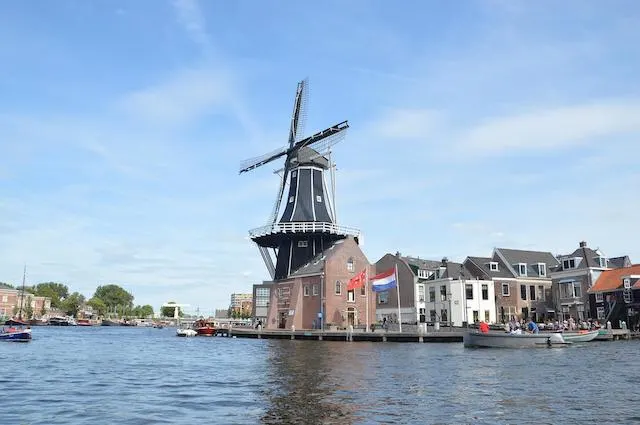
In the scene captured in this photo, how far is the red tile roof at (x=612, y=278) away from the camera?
6756cm

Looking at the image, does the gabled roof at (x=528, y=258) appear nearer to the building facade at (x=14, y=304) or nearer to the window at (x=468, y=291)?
the window at (x=468, y=291)

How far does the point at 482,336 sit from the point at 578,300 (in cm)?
3255

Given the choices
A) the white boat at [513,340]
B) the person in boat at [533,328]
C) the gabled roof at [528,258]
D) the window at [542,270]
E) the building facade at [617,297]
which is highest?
the gabled roof at [528,258]

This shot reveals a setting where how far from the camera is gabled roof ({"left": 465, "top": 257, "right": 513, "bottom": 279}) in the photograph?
78463 mm

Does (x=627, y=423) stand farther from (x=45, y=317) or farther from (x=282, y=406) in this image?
(x=45, y=317)

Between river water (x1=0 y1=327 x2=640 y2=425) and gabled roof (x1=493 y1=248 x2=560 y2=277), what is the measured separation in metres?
42.6

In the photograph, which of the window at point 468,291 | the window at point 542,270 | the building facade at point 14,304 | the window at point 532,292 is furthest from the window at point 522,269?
the building facade at point 14,304

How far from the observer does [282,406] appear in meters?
19.8

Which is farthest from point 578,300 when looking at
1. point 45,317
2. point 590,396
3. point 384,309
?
point 45,317

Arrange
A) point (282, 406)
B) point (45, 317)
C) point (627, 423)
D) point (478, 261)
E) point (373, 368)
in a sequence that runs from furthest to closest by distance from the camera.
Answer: point (45, 317) < point (478, 261) < point (373, 368) < point (282, 406) < point (627, 423)

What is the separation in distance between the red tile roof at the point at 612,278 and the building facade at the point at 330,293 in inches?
1043

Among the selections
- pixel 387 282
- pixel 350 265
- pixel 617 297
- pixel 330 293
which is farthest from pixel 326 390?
pixel 617 297

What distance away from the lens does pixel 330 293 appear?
72312 millimetres

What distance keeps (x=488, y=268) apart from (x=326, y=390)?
198ft
